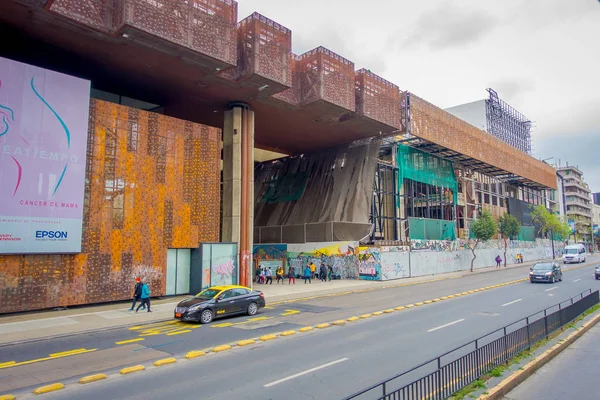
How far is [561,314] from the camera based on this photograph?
1314cm

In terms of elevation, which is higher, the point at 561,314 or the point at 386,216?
the point at 386,216

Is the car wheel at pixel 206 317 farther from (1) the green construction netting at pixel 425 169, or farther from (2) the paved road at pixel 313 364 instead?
(1) the green construction netting at pixel 425 169

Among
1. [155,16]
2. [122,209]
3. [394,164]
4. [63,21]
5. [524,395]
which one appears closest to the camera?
[524,395]

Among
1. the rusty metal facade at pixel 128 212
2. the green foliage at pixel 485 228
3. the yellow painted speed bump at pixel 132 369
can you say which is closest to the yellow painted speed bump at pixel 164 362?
the yellow painted speed bump at pixel 132 369

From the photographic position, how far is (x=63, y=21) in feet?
65.4

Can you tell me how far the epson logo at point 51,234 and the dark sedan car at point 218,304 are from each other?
7.39 m

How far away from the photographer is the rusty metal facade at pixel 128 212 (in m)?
19.6

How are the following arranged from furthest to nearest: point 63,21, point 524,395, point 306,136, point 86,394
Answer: point 306,136 < point 63,21 < point 86,394 < point 524,395

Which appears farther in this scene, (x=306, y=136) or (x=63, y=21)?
(x=306, y=136)

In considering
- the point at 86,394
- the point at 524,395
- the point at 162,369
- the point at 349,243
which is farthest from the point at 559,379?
the point at 349,243

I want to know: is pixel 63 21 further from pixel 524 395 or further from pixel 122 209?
pixel 524 395

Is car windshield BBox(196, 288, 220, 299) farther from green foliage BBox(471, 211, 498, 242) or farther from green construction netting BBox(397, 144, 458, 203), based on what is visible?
green foliage BBox(471, 211, 498, 242)

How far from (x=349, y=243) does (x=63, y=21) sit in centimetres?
2701

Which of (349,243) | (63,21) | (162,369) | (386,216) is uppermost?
(63,21)
